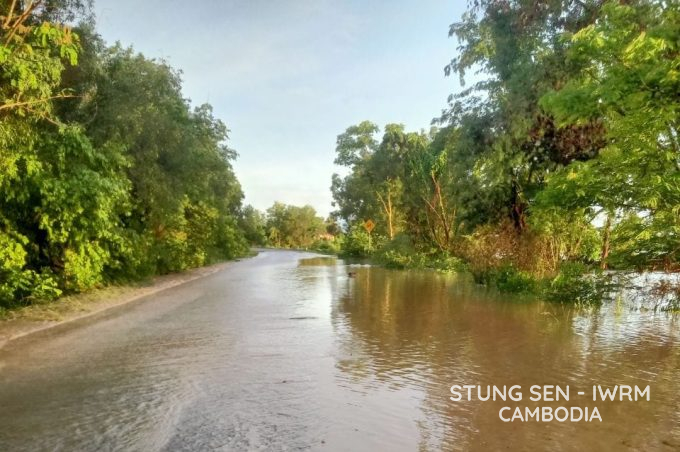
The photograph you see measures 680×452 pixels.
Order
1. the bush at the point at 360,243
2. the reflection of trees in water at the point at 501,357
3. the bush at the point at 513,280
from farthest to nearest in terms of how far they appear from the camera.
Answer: the bush at the point at 360,243, the bush at the point at 513,280, the reflection of trees in water at the point at 501,357

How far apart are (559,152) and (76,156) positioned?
46.0 feet

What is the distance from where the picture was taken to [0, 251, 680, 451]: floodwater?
4738mm

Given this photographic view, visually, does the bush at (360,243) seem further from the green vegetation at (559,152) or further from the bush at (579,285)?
the bush at (579,285)

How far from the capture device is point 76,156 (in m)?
12.9

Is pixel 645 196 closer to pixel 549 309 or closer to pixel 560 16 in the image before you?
→ pixel 549 309

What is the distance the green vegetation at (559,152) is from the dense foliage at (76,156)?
8878 mm

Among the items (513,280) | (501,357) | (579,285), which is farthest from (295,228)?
(501,357)

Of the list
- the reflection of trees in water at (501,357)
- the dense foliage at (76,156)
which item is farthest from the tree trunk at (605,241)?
the dense foliage at (76,156)

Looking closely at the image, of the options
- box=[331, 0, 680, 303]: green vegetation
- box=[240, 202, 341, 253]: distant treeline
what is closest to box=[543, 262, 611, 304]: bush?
box=[331, 0, 680, 303]: green vegetation

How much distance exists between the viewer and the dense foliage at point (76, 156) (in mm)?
10305

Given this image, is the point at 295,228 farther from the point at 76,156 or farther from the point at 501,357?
the point at 501,357

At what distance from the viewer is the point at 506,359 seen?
7652 mm

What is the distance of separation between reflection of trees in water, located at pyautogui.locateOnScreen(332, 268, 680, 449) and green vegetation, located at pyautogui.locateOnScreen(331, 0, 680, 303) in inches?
65.4

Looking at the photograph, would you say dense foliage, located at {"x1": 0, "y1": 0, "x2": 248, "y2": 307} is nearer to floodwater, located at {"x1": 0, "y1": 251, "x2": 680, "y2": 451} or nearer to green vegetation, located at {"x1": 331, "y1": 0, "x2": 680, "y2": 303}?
floodwater, located at {"x1": 0, "y1": 251, "x2": 680, "y2": 451}
